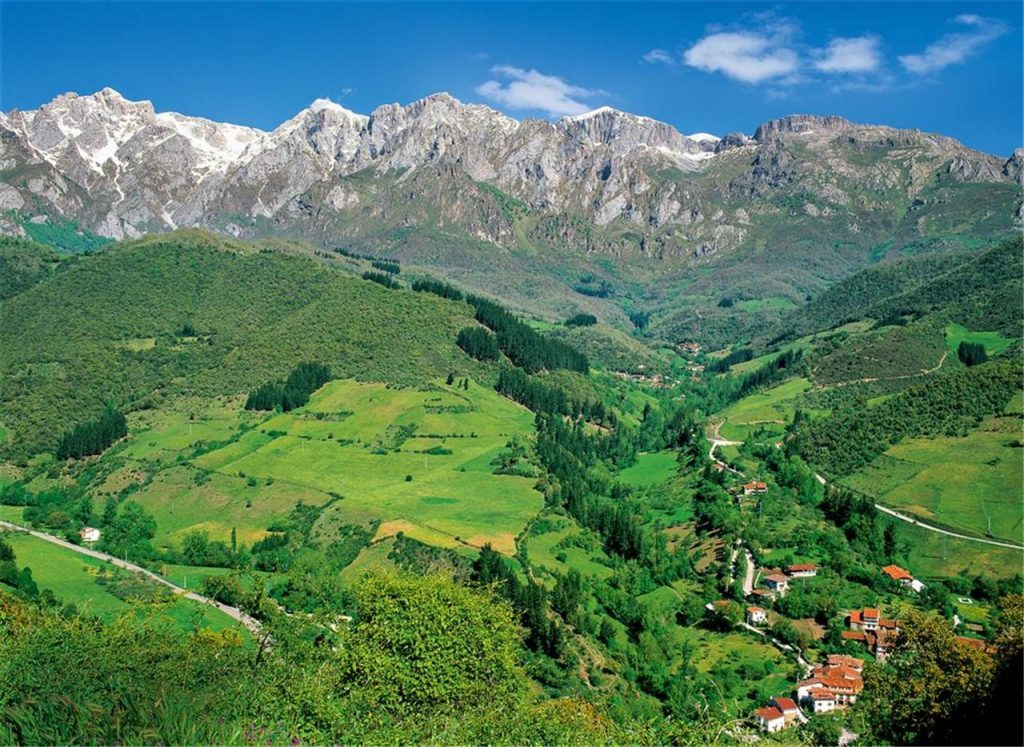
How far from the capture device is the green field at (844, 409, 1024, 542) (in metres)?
76.9

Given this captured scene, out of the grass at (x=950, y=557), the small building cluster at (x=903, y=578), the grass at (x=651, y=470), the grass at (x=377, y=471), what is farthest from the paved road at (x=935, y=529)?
the grass at (x=377, y=471)

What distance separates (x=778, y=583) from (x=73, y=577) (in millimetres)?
58298

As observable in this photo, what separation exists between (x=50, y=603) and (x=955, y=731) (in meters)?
53.0

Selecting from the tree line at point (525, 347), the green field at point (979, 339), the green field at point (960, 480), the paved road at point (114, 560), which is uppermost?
the green field at point (979, 339)

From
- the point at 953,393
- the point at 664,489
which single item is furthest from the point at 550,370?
A: the point at 953,393

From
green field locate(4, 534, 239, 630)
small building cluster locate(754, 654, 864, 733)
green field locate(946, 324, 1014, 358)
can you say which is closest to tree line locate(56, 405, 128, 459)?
green field locate(4, 534, 239, 630)

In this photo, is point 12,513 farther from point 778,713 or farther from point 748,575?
point 778,713

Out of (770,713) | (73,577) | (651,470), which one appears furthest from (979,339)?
(73,577)

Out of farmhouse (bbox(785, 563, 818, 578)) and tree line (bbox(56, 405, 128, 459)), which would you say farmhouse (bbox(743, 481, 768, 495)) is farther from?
tree line (bbox(56, 405, 128, 459))

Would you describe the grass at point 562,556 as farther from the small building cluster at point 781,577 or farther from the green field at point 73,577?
the green field at point 73,577

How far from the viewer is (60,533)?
7856 cm

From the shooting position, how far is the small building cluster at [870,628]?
55.7m

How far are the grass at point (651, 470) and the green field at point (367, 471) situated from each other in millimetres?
15667

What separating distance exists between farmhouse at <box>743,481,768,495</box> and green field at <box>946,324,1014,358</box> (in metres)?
62.4
